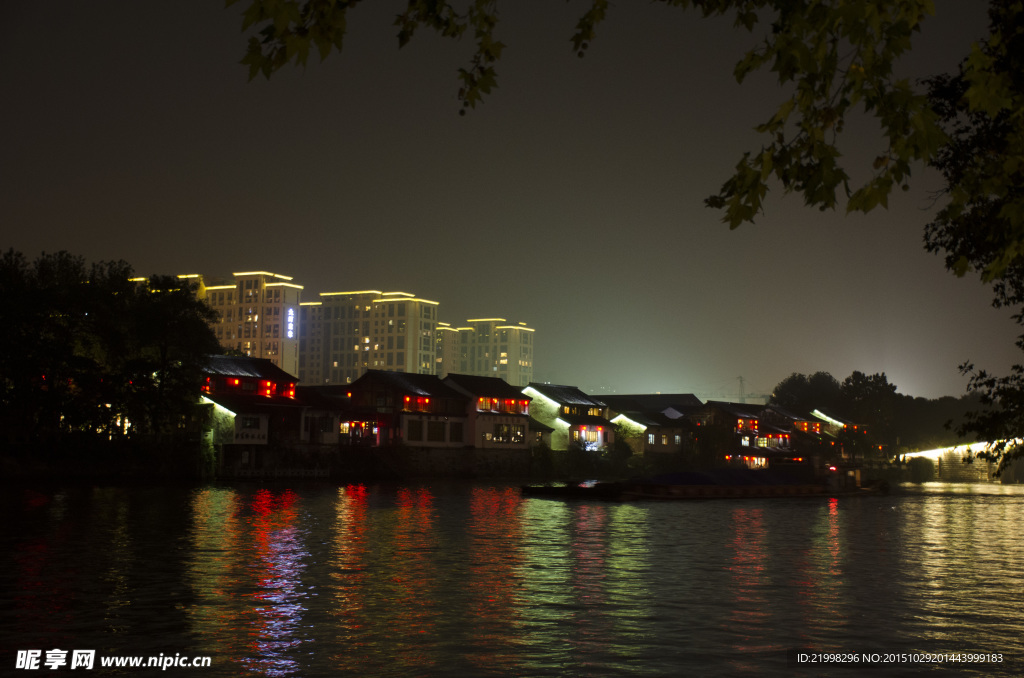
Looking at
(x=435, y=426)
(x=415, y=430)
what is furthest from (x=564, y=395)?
(x=415, y=430)

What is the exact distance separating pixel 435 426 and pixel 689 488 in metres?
37.8

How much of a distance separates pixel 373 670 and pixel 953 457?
150m

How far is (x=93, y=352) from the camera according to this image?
2677 inches

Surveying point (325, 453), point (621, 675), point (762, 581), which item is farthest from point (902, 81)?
point (325, 453)

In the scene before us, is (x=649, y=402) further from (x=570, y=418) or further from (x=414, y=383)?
(x=414, y=383)

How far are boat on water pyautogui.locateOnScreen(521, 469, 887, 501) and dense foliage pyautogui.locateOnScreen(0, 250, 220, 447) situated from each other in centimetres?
2891

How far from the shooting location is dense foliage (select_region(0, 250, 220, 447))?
64625 mm

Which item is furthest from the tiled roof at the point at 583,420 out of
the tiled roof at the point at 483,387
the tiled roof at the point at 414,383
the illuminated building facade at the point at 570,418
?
the tiled roof at the point at 414,383

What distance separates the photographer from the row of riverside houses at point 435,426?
271 feet

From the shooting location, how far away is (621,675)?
1486 cm

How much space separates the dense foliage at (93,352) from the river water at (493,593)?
20735 mm

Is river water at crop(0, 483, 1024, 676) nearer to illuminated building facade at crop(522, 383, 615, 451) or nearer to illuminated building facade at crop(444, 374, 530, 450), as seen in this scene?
illuminated building facade at crop(444, 374, 530, 450)

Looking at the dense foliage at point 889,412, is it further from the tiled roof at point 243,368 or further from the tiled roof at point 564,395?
the tiled roof at point 243,368

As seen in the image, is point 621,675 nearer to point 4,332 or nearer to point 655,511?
point 655,511
